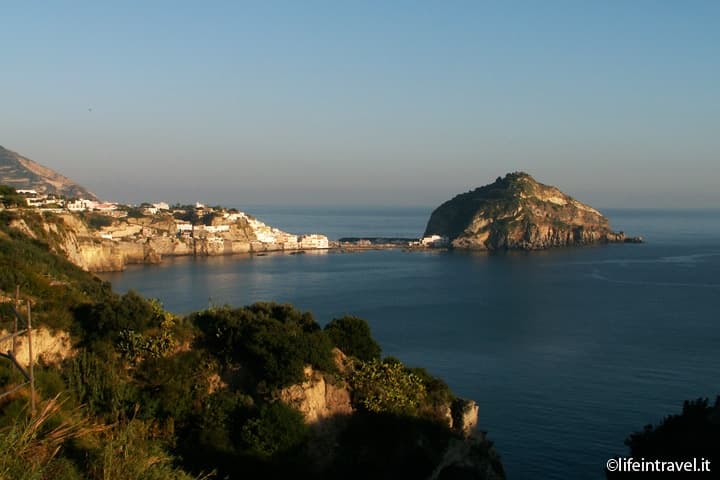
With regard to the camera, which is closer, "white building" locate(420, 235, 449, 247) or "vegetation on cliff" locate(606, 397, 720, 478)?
"vegetation on cliff" locate(606, 397, 720, 478)

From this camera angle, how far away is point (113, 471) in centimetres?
530

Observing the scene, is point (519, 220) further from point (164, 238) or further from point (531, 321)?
point (531, 321)

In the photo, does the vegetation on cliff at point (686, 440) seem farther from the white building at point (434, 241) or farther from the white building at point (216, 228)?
the white building at point (434, 241)

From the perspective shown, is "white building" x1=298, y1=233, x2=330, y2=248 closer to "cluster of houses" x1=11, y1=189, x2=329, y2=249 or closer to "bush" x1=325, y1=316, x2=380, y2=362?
"cluster of houses" x1=11, y1=189, x2=329, y2=249

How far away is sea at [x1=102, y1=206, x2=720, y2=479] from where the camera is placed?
71.3 ft

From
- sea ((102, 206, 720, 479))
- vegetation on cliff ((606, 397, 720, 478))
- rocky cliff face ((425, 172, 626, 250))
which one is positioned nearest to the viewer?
vegetation on cliff ((606, 397, 720, 478))

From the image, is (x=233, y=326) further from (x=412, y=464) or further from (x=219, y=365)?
(x=412, y=464)

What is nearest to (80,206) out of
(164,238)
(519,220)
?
(164,238)

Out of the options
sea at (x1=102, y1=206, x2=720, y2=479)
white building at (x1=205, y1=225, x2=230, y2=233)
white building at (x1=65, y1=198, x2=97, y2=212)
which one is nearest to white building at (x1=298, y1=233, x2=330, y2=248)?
sea at (x1=102, y1=206, x2=720, y2=479)

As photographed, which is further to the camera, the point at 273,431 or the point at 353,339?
the point at 353,339

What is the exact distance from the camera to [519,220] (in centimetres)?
10369

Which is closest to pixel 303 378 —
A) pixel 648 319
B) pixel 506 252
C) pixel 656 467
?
pixel 656 467

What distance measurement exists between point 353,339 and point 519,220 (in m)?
90.4

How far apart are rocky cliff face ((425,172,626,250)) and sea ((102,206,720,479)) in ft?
48.7
